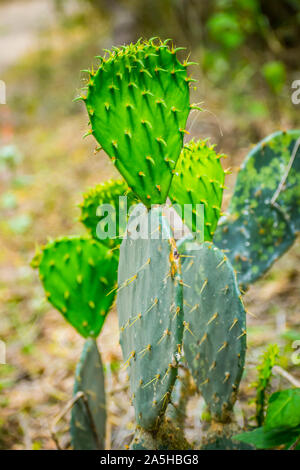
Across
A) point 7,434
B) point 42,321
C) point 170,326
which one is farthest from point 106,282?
point 42,321

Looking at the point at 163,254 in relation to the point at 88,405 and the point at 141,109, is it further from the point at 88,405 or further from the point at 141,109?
the point at 88,405

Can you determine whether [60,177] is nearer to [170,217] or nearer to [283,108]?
[283,108]

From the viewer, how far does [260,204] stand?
39.7 inches

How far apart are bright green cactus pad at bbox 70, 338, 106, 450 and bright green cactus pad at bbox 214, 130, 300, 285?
0.36m

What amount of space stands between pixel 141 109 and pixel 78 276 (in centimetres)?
40

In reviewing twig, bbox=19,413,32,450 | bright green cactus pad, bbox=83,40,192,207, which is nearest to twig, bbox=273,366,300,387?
bright green cactus pad, bbox=83,40,192,207

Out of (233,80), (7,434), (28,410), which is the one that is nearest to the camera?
(7,434)

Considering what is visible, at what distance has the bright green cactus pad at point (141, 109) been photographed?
621 mm

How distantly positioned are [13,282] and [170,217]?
1.42m

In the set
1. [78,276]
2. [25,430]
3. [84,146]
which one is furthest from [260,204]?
[84,146]

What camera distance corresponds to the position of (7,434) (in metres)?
1.21

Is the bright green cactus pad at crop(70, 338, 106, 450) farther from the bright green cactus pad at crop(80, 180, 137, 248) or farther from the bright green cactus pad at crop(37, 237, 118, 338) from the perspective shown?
the bright green cactus pad at crop(80, 180, 137, 248)

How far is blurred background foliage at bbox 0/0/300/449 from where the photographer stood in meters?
1.35

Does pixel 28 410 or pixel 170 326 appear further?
pixel 28 410
